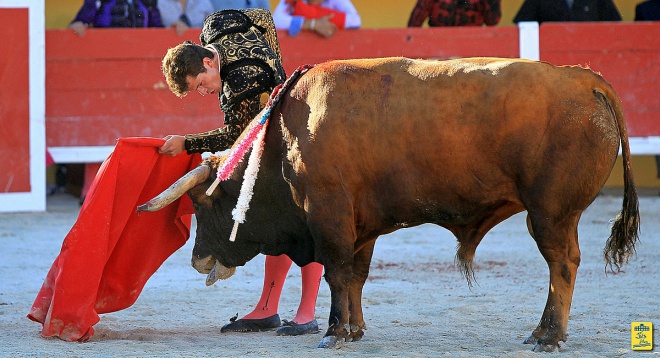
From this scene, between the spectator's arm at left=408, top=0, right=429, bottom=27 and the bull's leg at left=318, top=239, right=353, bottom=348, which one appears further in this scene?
the spectator's arm at left=408, top=0, right=429, bottom=27

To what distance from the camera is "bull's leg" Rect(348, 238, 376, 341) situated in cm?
375

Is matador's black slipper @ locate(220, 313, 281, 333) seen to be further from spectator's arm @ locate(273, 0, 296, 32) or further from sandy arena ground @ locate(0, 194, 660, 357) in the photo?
spectator's arm @ locate(273, 0, 296, 32)

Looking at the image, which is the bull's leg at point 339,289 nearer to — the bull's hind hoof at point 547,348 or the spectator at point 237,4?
the bull's hind hoof at point 547,348

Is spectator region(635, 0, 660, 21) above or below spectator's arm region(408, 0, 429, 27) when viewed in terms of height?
above

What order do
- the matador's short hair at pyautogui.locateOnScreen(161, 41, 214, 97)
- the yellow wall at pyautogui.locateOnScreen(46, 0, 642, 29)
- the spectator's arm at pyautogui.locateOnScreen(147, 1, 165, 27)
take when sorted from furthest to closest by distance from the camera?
the yellow wall at pyautogui.locateOnScreen(46, 0, 642, 29) → the spectator's arm at pyautogui.locateOnScreen(147, 1, 165, 27) → the matador's short hair at pyautogui.locateOnScreen(161, 41, 214, 97)

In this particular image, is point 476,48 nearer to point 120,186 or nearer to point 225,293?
point 225,293

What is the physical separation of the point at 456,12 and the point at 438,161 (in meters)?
4.62

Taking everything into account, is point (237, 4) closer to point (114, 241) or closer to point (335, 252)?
point (114, 241)

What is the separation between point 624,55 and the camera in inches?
317

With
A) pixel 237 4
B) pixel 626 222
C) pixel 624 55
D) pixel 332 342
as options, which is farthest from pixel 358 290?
pixel 624 55

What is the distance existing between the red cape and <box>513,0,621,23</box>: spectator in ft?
15.0

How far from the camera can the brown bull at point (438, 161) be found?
3.41m

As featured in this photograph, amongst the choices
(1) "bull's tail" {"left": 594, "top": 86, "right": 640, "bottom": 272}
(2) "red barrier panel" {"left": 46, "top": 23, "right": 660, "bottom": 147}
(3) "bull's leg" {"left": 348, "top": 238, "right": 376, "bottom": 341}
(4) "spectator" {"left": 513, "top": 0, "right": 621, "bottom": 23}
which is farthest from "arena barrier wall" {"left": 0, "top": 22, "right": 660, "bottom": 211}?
(1) "bull's tail" {"left": 594, "top": 86, "right": 640, "bottom": 272}

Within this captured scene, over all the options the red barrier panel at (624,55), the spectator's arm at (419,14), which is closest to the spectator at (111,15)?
the spectator's arm at (419,14)
